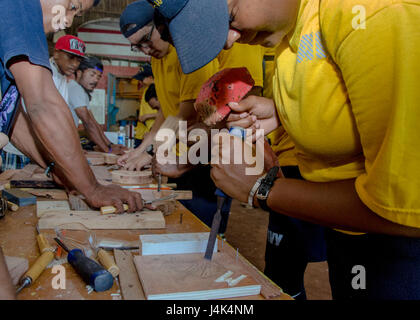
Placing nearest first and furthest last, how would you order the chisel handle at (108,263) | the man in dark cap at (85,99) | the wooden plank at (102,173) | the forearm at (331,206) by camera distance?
the forearm at (331,206), the chisel handle at (108,263), the wooden plank at (102,173), the man in dark cap at (85,99)

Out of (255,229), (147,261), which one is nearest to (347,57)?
(147,261)

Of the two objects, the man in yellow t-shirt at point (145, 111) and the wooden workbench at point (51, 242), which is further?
the man in yellow t-shirt at point (145, 111)

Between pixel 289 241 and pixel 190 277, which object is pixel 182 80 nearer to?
pixel 289 241

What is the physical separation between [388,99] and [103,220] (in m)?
1.01

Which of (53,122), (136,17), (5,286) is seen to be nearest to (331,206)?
(5,286)

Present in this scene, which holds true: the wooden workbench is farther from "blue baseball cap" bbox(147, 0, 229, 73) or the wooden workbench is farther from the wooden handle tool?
"blue baseball cap" bbox(147, 0, 229, 73)

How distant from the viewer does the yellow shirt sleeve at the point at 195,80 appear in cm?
197

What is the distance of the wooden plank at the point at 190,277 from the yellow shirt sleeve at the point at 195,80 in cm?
136

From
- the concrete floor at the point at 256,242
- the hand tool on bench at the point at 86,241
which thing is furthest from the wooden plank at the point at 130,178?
the concrete floor at the point at 256,242

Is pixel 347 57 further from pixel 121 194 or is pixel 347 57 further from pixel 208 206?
pixel 208 206

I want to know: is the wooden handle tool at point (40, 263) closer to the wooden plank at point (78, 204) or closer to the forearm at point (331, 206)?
the wooden plank at point (78, 204)

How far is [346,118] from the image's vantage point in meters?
0.74

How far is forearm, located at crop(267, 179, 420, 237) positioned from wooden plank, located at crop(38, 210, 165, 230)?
1.72 feet

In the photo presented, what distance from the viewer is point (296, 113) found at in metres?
0.87
